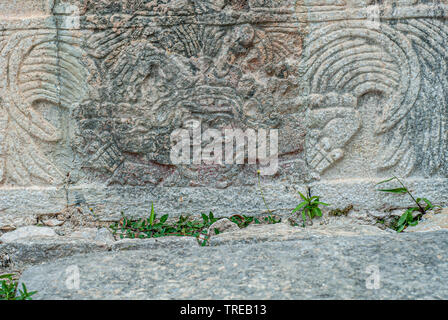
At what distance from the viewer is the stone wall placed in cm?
317

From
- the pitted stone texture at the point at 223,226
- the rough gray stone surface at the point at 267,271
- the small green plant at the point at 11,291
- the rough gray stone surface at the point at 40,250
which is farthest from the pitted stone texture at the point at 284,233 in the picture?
the small green plant at the point at 11,291

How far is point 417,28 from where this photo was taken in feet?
10.4

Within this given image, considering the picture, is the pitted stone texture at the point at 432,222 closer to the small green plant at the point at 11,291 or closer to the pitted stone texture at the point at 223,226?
the pitted stone texture at the point at 223,226

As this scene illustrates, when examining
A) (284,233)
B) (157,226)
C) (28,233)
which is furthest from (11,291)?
(284,233)

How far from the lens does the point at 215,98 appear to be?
10.6ft

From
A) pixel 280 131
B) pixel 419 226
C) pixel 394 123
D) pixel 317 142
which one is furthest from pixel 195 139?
pixel 419 226

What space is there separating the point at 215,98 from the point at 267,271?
130 cm

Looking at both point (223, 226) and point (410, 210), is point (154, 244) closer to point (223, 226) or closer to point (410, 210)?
point (223, 226)

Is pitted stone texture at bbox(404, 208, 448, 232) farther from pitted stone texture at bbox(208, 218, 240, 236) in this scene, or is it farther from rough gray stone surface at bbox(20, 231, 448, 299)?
pitted stone texture at bbox(208, 218, 240, 236)

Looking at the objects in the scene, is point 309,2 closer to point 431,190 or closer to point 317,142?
point 317,142

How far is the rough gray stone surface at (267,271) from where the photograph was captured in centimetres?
216
